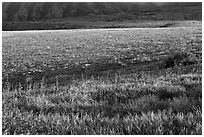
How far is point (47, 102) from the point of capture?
6.39 metres

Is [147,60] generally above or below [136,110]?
below

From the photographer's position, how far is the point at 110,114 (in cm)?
547

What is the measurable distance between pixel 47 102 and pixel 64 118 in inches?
57.1

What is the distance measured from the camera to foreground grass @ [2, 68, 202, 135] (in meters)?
4.54

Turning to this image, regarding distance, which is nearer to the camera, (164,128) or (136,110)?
(164,128)

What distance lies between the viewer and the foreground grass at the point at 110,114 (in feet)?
14.9

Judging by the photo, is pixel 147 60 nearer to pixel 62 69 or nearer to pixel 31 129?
pixel 62 69

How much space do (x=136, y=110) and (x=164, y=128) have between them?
3.43 ft

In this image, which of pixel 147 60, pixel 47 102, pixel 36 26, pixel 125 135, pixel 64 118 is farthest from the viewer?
pixel 36 26

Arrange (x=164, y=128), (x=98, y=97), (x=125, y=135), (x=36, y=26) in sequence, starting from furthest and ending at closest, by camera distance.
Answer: (x=36, y=26) < (x=98, y=97) < (x=164, y=128) < (x=125, y=135)

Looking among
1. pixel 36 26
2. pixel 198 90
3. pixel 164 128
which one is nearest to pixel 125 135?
pixel 164 128

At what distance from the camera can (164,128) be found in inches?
178

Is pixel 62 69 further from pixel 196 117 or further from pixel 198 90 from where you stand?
pixel 196 117

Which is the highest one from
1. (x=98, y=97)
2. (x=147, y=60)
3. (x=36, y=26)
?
(x=98, y=97)
